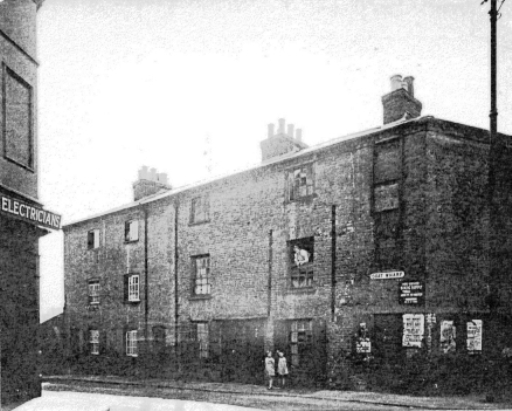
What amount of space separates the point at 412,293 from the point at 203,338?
967cm

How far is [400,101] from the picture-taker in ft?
58.7

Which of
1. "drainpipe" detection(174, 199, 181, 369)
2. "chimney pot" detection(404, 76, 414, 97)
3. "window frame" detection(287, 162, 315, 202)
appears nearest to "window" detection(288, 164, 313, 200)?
"window frame" detection(287, 162, 315, 202)

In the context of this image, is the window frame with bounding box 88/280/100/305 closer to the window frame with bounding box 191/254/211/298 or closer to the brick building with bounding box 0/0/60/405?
the window frame with bounding box 191/254/211/298

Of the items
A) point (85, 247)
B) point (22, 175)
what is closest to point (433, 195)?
point (22, 175)

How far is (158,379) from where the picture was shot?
2364 cm

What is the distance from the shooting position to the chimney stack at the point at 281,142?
70.2ft

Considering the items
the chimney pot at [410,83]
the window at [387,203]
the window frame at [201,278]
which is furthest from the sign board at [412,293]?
the window frame at [201,278]

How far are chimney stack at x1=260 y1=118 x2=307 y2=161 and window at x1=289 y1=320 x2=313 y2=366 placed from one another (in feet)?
20.3

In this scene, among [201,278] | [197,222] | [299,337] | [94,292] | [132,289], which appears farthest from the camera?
[94,292]

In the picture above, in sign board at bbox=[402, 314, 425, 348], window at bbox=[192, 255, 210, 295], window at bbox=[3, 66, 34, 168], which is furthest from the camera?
window at bbox=[192, 255, 210, 295]

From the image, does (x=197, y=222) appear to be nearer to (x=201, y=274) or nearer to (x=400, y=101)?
(x=201, y=274)

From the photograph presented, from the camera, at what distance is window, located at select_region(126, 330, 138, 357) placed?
2616cm

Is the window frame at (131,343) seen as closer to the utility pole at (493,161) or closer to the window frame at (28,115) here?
the window frame at (28,115)

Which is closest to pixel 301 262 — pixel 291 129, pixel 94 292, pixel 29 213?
pixel 291 129
